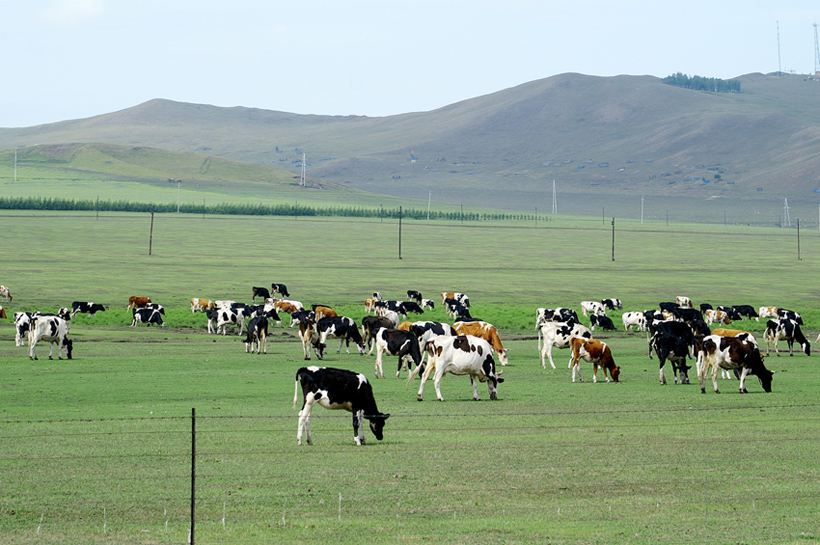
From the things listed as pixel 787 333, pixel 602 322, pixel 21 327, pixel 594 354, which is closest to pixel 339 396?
pixel 594 354

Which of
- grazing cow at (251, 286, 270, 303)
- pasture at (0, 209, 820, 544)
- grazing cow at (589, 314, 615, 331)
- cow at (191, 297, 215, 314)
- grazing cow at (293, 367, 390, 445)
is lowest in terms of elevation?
pasture at (0, 209, 820, 544)

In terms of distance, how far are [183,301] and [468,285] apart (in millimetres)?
23998

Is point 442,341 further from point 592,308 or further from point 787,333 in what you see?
point 592,308

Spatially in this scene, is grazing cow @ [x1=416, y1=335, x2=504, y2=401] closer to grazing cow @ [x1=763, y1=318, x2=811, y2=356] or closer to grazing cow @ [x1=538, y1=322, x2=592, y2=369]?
grazing cow @ [x1=538, y1=322, x2=592, y2=369]

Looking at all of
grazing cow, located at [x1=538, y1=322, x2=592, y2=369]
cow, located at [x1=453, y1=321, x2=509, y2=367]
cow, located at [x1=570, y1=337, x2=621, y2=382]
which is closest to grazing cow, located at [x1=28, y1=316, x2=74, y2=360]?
cow, located at [x1=453, y1=321, x2=509, y2=367]

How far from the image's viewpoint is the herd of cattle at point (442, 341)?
1778 cm

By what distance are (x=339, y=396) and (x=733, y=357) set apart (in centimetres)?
1196

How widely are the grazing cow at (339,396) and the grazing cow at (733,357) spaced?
10792mm

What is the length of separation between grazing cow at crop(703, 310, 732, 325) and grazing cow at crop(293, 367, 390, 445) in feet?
125

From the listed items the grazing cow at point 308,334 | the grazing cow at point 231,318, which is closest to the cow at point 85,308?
the grazing cow at point 231,318

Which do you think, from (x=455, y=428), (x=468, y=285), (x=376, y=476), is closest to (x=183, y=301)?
(x=468, y=285)

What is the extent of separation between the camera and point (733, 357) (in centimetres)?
2520

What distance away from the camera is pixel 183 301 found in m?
60.1

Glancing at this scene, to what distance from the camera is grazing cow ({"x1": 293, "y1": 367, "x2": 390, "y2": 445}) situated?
56.6ft
